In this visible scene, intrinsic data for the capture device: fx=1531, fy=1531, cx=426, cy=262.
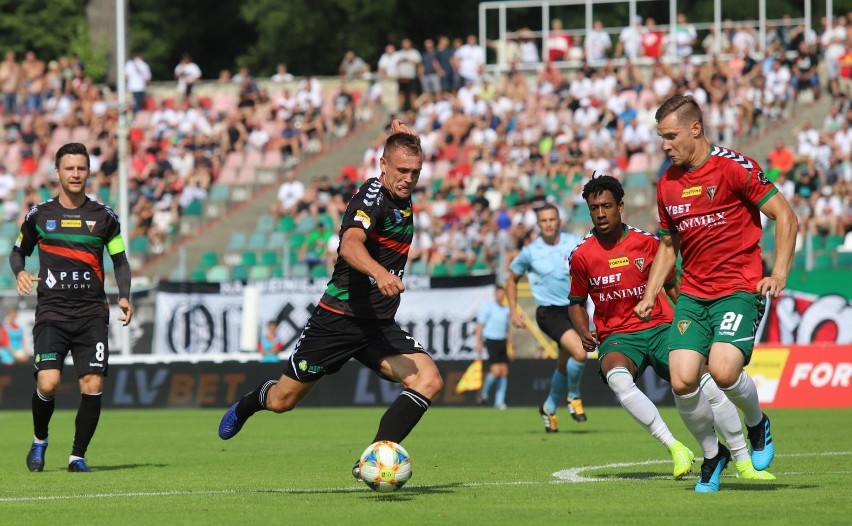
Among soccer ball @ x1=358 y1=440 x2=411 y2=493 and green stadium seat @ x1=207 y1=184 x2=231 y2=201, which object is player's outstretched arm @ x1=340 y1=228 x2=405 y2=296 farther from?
green stadium seat @ x1=207 y1=184 x2=231 y2=201

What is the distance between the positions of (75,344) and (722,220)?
17.9 feet

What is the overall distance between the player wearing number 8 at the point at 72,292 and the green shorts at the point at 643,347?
3.86 metres

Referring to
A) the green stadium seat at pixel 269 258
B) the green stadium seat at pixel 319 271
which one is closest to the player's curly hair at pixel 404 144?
the green stadium seat at pixel 319 271

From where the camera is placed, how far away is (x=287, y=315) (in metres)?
27.1

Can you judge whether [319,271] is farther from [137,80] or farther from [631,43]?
[137,80]

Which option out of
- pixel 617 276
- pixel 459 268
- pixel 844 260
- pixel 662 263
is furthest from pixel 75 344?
pixel 459 268

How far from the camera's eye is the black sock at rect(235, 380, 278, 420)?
34.6 ft

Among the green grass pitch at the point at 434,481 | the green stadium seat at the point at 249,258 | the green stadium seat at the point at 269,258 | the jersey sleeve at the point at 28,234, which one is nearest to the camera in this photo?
the green grass pitch at the point at 434,481

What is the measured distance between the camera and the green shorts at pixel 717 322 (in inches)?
374

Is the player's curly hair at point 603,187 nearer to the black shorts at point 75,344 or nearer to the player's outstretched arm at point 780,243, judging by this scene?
the player's outstretched arm at point 780,243

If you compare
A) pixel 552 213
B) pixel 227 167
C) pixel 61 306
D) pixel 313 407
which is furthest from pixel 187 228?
pixel 61 306

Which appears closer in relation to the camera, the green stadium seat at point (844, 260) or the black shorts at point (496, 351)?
the black shorts at point (496, 351)

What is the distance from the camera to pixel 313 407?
2533 cm

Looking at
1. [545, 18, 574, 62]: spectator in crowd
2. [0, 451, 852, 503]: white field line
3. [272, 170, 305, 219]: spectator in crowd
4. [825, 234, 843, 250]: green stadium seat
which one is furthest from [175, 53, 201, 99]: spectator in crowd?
[0, 451, 852, 503]: white field line
